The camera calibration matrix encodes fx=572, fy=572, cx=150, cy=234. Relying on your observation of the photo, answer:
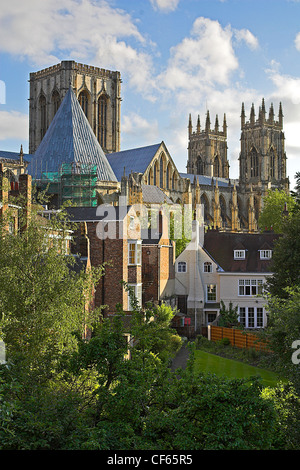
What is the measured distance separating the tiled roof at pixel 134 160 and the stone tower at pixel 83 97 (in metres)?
12.2

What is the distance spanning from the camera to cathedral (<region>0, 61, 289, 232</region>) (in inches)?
2537

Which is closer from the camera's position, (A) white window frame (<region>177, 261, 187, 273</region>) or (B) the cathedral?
(A) white window frame (<region>177, 261, 187, 273</region>)

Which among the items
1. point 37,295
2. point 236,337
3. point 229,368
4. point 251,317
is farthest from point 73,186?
point 37,295

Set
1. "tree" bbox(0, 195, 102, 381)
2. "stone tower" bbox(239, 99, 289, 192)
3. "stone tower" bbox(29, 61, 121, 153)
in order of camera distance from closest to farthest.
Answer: "tree" bbox(0, 195, 102, 381), "stone tower" bbox(29, 61, 121, 153), "stone tower" bbox(239, 99, 289, 192)

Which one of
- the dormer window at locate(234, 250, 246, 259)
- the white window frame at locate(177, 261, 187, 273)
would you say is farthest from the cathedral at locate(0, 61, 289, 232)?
the dormer window at locate(234, 250, 246, 259)

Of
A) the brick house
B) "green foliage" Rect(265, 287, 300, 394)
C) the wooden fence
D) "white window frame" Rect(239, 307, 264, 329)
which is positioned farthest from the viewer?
"white window frame" Rect(239, 307, 264, 329)

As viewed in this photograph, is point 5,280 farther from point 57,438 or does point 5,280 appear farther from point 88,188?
point 88,188

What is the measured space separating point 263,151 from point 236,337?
97935 millimetres

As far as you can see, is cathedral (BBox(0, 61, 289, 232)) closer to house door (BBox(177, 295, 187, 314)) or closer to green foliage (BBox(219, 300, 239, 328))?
house door (BBox(177, 295, 187, 314))

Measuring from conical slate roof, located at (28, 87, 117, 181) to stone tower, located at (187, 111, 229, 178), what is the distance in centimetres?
7630

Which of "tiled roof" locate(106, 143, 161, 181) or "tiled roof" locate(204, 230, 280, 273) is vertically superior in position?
"tiled roof" locate(106, 143, 161, 181)

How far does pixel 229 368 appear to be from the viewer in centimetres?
2978

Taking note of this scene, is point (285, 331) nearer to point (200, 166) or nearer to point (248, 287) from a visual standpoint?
point (248, 287)

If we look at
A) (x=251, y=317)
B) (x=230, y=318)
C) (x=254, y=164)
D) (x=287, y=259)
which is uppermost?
(x=254, y=164)
